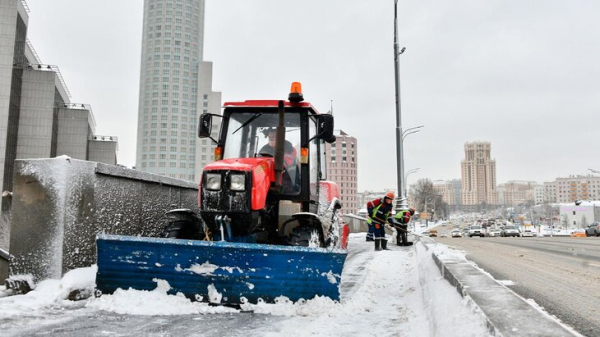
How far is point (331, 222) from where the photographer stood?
21.0 feet

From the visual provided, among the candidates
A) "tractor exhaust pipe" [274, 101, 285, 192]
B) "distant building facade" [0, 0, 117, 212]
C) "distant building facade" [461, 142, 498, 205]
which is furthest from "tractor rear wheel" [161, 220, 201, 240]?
"distant building facade" [461, 142, 498, 205]

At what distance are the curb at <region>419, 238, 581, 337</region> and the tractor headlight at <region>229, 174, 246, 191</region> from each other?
2.26 m

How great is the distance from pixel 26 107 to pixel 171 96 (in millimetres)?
86000

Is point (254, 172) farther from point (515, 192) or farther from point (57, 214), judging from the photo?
point (515, 192)

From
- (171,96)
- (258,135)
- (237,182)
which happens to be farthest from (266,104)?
(171,96)

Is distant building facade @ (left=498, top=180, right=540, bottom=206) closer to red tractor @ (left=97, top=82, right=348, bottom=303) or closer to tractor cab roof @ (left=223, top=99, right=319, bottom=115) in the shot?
tractor cab roof @ (left=223, top=99, right=319, bottom=115)

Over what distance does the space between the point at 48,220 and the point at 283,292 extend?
268 centimetres

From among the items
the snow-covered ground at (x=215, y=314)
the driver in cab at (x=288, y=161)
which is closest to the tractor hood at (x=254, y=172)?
the driver in cab at (x=288, y=161)

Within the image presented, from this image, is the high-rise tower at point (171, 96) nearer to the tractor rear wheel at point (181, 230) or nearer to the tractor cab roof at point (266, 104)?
the tractor cab roof at point (266, 104)

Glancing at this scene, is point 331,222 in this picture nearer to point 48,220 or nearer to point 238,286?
point 238,286

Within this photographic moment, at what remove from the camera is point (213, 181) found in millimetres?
4684

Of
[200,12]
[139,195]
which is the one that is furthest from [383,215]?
[200,12]

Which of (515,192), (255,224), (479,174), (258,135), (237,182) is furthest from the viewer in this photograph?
(515,192)

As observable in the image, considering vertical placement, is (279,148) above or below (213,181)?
above
